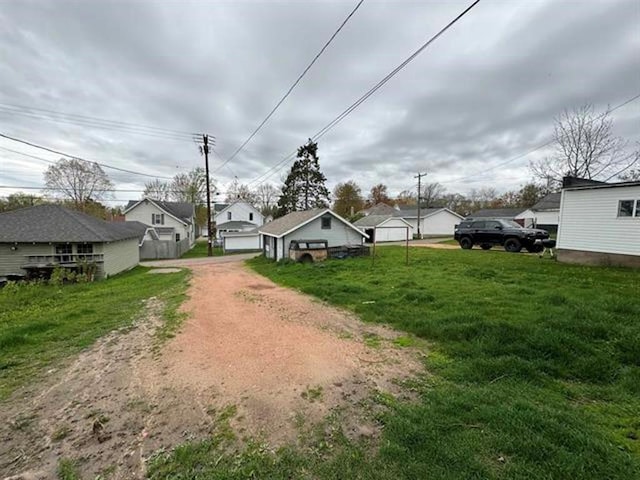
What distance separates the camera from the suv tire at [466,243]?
770 inches

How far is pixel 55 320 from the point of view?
21.6 feet

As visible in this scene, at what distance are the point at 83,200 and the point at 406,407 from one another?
51146mm

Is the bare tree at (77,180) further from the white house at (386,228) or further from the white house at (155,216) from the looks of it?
the white house at (386,228)

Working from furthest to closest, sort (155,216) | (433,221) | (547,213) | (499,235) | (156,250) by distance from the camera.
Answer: (433,221), (155,216), (547,213), (156,250), (499,235)

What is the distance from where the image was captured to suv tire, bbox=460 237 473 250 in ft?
64.2

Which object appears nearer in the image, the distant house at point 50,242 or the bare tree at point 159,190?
the distant house at point 50,242

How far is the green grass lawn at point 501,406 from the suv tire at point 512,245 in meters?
10.7

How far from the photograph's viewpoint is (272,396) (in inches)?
138

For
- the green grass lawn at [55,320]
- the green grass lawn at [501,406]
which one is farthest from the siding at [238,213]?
the green grass lawn at [501,406]

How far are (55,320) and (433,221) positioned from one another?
39713mm

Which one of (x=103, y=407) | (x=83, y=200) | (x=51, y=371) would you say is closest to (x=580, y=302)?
(x=103, y=407)

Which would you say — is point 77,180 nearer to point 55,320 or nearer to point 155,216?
point 155,216

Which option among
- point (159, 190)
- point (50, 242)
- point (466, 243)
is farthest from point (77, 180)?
point (466, 243)

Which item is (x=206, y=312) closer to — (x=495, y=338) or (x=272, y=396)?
(x=272, y=396)
